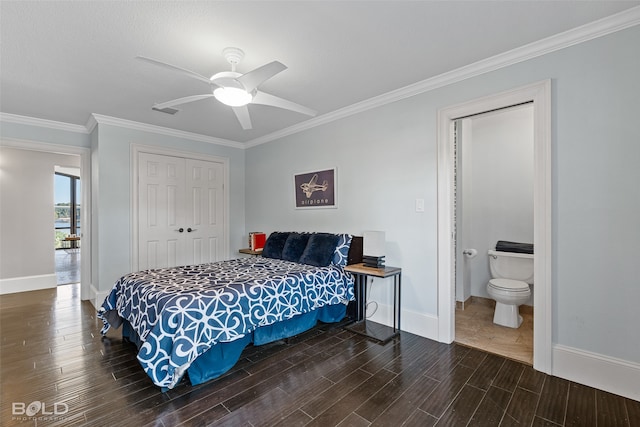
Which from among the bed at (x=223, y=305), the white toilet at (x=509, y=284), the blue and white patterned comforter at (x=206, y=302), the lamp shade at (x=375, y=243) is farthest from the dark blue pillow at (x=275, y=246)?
the white toilet at (x=509, y=284)

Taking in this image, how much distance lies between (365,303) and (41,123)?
4.77 meters

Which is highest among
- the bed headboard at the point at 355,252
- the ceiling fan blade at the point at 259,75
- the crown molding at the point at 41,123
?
the crown molding at the point at 41,123

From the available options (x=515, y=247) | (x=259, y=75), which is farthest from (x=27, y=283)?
(x=515, y=247)

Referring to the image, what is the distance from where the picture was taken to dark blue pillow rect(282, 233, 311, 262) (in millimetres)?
3586

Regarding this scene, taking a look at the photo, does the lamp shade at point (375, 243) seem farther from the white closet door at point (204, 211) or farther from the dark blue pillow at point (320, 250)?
the white closet door at point (204, 211)

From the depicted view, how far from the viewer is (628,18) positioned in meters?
1.86

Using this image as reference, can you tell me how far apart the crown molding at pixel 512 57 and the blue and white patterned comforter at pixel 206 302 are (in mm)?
1901

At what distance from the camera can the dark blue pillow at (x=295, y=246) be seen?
11.8 ft

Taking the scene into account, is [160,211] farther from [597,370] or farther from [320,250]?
[597,370]

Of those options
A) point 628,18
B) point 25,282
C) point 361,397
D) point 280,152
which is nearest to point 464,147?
point 628,18

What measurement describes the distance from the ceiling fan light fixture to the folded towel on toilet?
11.3 ft

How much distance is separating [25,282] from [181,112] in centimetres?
417

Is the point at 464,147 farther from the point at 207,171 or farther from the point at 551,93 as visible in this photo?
the point at 207,171

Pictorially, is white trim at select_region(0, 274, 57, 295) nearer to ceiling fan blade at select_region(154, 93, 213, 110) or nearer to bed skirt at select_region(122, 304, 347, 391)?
bed skirt at select_region(122, 304, 347, 391)
